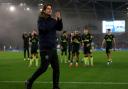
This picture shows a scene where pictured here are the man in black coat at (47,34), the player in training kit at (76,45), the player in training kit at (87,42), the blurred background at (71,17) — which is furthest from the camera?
the blurred background at (71,17)

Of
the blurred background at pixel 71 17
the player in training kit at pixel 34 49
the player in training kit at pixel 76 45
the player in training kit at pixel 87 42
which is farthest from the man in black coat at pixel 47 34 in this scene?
the blurred background at pixel 71 17

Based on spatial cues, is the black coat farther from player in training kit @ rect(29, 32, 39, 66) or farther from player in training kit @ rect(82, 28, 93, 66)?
player in training kit @ rect(29, 32, 39, 66)

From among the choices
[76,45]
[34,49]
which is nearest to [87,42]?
[76,45]

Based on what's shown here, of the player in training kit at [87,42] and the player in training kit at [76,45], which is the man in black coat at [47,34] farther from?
the player in training kit at [76,45]

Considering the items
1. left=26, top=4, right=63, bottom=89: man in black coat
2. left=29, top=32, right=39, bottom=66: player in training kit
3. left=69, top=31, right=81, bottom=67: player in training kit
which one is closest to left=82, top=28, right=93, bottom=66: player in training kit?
left=69, top=31, right=81, bottom=67: player in training kit

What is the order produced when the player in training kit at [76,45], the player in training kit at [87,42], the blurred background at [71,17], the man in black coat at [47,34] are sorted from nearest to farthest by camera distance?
the man in black coat at [47,34]
the player in training kit at [87,42]
the player in training kit at [76,45]
the blurred background at [71,17]

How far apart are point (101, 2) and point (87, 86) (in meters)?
60.8

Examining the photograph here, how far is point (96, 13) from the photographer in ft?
246

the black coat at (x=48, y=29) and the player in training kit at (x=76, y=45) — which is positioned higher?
the black coat at (x=48, y=29)

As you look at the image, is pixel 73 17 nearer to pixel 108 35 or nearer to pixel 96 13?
pixel 96 13

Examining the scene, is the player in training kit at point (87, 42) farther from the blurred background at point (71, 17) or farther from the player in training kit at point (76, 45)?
the blurred background at point (71, 17)

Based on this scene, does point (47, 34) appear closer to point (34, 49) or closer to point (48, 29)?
point (48, 29)

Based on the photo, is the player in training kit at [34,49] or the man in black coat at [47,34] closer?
the man in black coat at [47,34]

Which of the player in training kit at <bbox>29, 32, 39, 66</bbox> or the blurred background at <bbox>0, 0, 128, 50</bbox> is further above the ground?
the blurred background at <bbox>0, 0, 128, 50</bbox>
